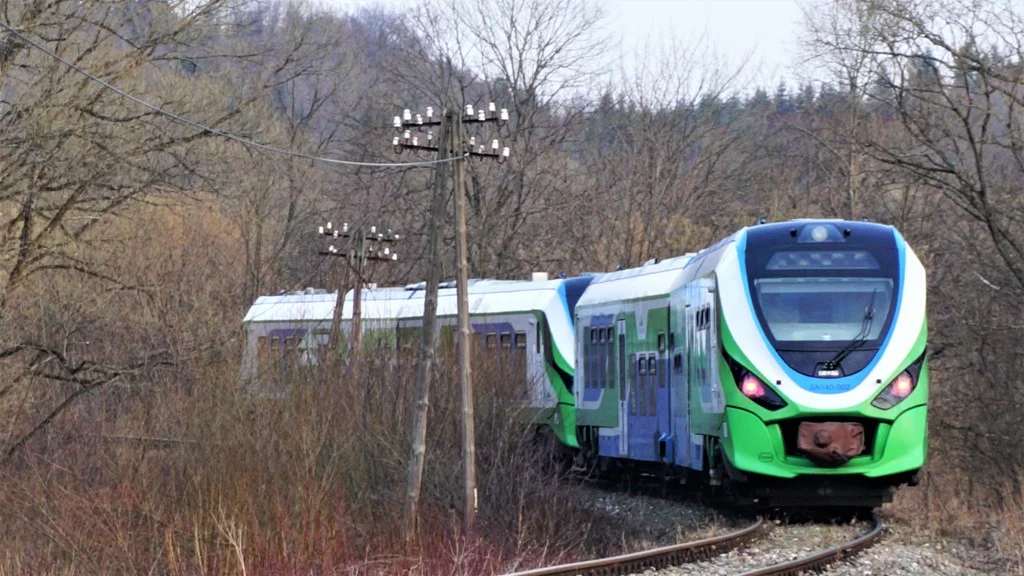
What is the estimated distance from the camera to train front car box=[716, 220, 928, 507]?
1405cm

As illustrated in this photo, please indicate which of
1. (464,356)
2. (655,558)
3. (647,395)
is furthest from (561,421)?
(655,558)

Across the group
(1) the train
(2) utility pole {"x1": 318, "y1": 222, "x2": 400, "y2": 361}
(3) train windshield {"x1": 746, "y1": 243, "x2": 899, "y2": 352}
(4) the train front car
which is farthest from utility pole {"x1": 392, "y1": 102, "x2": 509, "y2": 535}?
(2) utility pole {"x1": 318, "y1": 222, "x2": 400, "y2": 361}

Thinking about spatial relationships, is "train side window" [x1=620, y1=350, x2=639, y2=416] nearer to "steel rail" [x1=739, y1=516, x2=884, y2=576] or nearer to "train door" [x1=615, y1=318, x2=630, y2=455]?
"train door" [x1=615, y1=318, x2=630, y2=455]

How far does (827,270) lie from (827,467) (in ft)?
6.41

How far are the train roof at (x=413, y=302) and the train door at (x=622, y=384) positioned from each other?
10.2 ft

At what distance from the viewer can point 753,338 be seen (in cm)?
1429

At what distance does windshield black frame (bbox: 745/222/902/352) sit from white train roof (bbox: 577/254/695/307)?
289 centimetres

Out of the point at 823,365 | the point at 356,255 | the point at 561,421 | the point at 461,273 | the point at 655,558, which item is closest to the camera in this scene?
the point at 655,558

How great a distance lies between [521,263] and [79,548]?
31205 millimetres

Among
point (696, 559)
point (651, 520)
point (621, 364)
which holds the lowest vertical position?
point (651, 520)

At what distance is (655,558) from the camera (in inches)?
A: 492

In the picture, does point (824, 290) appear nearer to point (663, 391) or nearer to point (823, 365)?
point (823, 365)

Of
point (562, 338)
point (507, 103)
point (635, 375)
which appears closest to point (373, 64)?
point (507, 103)

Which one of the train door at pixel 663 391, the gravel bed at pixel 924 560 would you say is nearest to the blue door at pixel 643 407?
the train door at pixel 663 391
